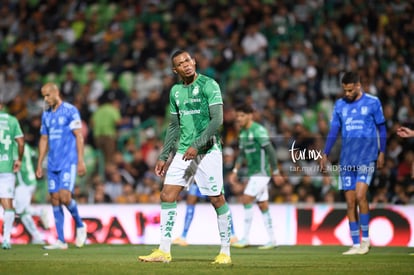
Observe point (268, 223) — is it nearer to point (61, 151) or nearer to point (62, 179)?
point (62, 179)

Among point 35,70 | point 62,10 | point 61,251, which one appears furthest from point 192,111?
point 62,10

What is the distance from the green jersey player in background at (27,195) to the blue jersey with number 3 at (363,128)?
6713mm

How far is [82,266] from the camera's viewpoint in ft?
35.3

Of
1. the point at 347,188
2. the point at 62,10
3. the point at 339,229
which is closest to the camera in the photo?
the point at 347,188

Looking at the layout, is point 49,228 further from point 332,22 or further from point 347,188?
point 332,22

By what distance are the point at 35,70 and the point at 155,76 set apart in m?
3.84

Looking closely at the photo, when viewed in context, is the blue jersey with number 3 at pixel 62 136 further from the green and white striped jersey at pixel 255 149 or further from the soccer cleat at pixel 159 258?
the soccer cleat at pixel 159 258

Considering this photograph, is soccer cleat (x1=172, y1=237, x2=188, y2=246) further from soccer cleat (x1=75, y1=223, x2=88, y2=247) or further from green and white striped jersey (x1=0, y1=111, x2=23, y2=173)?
green and white striped jersey (x1=0, y1=111, x2=23, y2=173)

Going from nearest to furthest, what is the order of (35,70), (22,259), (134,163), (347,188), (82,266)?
(82,266) < (22,259) < (347,188) < (134,163) < (35,70)

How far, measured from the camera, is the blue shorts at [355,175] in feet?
46.0

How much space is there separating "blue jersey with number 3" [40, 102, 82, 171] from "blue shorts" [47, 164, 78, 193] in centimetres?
8

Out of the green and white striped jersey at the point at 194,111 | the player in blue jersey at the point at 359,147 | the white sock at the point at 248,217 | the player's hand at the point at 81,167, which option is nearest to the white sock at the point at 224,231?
the green and white striped jersey at the point at 194,111

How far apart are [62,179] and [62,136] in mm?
762

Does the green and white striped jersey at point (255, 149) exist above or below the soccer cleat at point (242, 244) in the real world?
above
